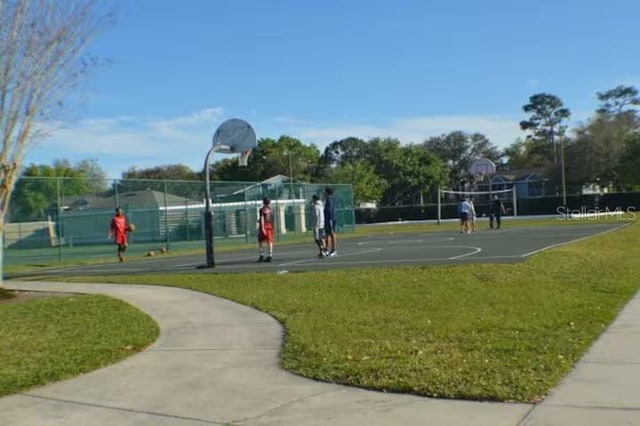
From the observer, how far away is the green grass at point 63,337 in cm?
730

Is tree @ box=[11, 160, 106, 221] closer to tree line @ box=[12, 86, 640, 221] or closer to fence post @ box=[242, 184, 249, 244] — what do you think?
fence post @ box=[242, 184, 249, 244]

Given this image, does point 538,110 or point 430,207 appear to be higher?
point 538,110

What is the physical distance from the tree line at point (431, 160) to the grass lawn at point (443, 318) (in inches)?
2395

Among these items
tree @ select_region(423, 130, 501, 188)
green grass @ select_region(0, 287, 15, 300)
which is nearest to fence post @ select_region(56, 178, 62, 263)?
green grass @ select_region(0, 287, 15, 300)

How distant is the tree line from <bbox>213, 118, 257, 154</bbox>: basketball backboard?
52769 mm

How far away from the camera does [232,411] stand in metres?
5.78

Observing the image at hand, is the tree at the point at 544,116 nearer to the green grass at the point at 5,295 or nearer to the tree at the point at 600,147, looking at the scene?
the tree at the point at 600,147

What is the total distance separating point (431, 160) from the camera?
97.9m

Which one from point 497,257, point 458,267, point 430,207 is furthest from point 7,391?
point 430,207

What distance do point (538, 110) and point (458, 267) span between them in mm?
112548

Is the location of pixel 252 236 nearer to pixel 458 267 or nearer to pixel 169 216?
pixel 169 216

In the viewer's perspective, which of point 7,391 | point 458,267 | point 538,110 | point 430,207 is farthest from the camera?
point 538,110

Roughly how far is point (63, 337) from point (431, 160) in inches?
3592

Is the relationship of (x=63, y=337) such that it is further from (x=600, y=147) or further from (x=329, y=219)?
(x=600, y=147)
